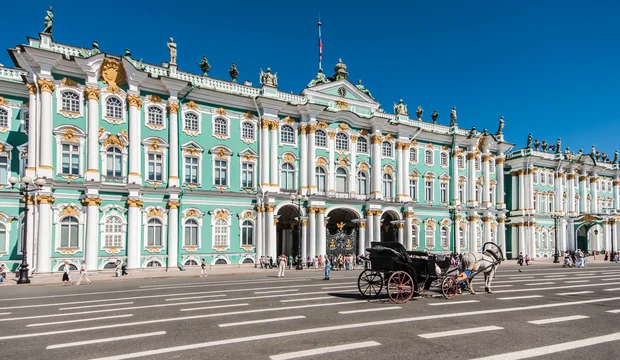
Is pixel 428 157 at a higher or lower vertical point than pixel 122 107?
lower

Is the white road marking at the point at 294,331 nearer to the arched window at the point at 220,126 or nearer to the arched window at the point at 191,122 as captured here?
the arched window at the point at 191,122

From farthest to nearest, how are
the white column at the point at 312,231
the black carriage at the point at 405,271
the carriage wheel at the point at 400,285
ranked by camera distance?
1. the white column at the point at 312,231
2. the black carriage at the point at 405,271
3. the carriage wheel at the point at 400,285

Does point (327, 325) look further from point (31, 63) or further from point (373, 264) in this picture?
point (31, 63)

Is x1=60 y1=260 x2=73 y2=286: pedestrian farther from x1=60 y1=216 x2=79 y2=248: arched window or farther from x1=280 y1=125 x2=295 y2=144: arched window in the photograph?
x1=280 y1=125 x2=295 y2=144: arched window

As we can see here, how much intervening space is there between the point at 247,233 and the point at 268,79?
44.7 feet

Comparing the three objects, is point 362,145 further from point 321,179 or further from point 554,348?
point 554,348

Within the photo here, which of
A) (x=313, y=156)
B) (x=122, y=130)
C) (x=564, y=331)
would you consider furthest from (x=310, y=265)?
(x=564, y=331)

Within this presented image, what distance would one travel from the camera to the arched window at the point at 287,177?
1588 inches

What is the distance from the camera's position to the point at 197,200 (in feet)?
119

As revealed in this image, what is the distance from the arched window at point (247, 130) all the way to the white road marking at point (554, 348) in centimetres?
3171

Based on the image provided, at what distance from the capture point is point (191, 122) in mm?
36438

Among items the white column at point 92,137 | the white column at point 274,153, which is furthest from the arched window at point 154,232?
the white column at point 274,153

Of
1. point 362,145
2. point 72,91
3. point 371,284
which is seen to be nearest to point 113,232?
point 72,91

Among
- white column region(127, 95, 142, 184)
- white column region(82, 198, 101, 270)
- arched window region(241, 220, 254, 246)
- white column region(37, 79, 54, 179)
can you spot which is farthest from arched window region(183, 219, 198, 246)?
white column region(37, 79, 54, 179)
